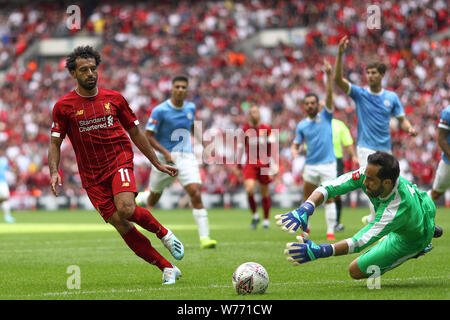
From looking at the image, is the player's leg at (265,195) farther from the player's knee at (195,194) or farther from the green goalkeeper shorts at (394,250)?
the green goalkeeper shorts at (394,250)

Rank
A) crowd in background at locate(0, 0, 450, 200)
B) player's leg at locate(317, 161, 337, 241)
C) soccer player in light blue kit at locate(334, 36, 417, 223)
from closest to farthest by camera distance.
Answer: soccer player in light blue kit at locate(334, 36, 417, 223)
player's leg at locate(317, 161, 337, 241)
crowd in background at locate(0, 0, 450, 200)

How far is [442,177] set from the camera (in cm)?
1166

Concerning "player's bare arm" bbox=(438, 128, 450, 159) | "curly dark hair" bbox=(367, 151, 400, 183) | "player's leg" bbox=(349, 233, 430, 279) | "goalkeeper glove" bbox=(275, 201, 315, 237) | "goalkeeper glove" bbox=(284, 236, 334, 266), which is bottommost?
"player's leg" bbox=(349, 233, 430, 279)

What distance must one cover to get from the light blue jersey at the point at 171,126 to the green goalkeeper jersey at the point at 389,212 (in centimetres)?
562

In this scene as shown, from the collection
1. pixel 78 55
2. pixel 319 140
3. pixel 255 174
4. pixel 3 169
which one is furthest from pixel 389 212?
pixel 3 169

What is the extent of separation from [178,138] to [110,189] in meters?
4.57

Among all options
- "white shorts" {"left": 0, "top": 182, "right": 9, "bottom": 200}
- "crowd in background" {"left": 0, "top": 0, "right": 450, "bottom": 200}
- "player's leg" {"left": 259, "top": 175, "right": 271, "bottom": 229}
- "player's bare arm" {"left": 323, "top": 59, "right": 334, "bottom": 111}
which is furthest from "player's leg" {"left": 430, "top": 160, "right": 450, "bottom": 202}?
"crowd in background" {"left": 0, "top": 0, "right": 450, "bottom": 200}

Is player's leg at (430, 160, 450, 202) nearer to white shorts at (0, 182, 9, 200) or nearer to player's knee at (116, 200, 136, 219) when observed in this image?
player's knee at (116, 200, 136, 219)

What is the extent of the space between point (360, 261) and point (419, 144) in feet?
64.7

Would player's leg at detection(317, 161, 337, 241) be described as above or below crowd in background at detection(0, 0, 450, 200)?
below

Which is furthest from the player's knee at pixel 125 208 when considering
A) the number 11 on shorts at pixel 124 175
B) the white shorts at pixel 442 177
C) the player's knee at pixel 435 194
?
the player's knee at pixel 435 194

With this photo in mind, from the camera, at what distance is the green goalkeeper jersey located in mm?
6883
